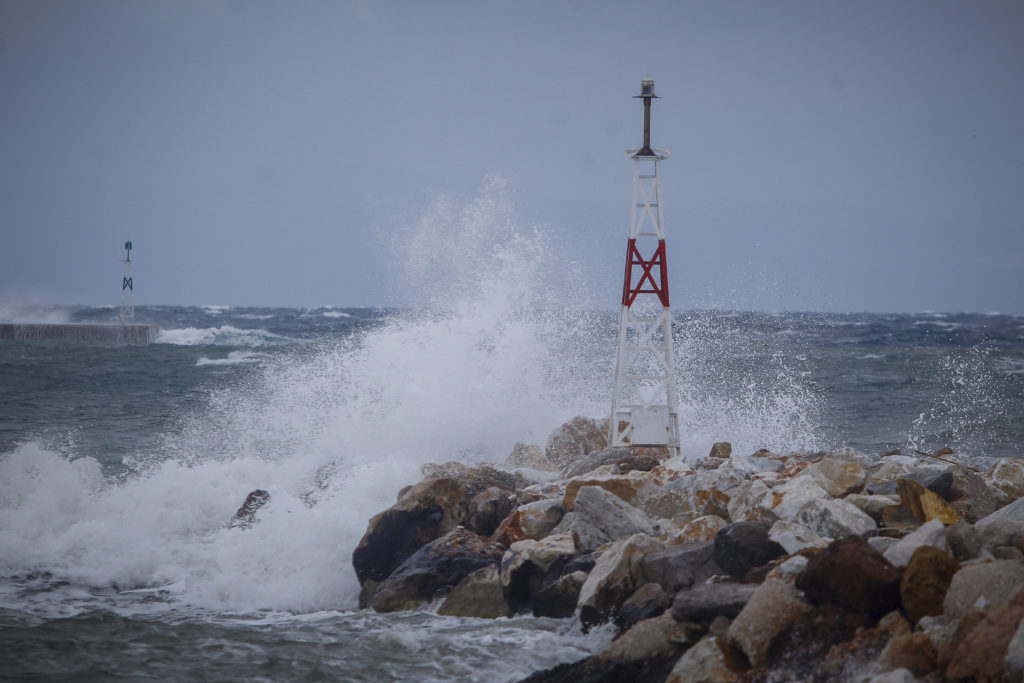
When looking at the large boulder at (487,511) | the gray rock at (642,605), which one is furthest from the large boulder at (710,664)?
the large boulder at (487,511)

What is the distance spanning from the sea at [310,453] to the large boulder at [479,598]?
0.16 metres

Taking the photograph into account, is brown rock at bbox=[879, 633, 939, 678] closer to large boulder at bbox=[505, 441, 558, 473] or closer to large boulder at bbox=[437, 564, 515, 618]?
large boulder at bbox=[437, 564, 515, 618]

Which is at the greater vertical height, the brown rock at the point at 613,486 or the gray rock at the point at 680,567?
the brown rock at the point at 613,486

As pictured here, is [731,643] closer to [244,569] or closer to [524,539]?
[524,539]

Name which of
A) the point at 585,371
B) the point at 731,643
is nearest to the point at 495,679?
the point at 731,643

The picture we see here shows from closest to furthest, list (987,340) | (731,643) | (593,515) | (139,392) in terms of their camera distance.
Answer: (731,643), (593,515), (139,392), (987,340)

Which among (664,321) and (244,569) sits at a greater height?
(664,321)

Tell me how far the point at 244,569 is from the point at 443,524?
2.18 metres

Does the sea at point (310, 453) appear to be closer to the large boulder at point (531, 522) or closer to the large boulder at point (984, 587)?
the large boulder at point (531, 522)

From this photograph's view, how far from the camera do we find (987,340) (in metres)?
48.2

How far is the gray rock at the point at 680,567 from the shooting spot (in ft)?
22.8

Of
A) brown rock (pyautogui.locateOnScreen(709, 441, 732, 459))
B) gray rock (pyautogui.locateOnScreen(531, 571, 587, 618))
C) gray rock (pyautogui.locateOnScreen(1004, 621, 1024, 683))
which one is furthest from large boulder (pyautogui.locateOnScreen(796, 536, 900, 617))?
brown rock (pyautogui.locateOnScreen(709, 441, 732, 459))

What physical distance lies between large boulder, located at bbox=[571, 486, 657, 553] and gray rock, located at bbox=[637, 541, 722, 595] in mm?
966

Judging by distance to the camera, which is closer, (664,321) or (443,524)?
(443,524)
